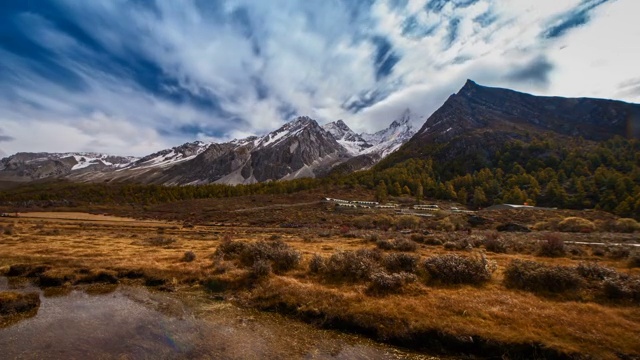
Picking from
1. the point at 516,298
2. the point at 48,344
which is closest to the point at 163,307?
the point at 48,344

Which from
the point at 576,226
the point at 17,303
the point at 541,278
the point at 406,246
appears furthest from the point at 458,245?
the point at 576,226

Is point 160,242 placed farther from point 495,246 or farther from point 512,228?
point 512,228

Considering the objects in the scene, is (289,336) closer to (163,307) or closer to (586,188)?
(163,307)

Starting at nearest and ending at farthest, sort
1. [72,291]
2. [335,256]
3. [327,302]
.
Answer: [327,302] < [72,291] < [335,256]

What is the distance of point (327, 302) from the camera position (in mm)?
20406

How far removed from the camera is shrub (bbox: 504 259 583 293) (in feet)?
65.2

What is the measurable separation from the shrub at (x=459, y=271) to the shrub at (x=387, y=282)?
2.07 m

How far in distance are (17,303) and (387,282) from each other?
24.9 metres

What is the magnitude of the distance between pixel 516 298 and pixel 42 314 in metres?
30.1

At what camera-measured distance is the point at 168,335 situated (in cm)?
1697

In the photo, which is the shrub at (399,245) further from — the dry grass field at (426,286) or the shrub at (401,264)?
the shrub at (401,264)

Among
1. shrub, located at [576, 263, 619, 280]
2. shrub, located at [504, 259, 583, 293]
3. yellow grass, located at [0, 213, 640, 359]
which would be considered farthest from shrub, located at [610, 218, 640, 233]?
shrub, located at [504, 259, 583, 293]

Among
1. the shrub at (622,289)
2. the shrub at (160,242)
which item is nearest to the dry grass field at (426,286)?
the shrub at (622,289)

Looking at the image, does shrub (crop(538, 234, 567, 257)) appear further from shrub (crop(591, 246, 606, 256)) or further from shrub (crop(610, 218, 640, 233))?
shrub (crop(610, 218, 640, 233))
